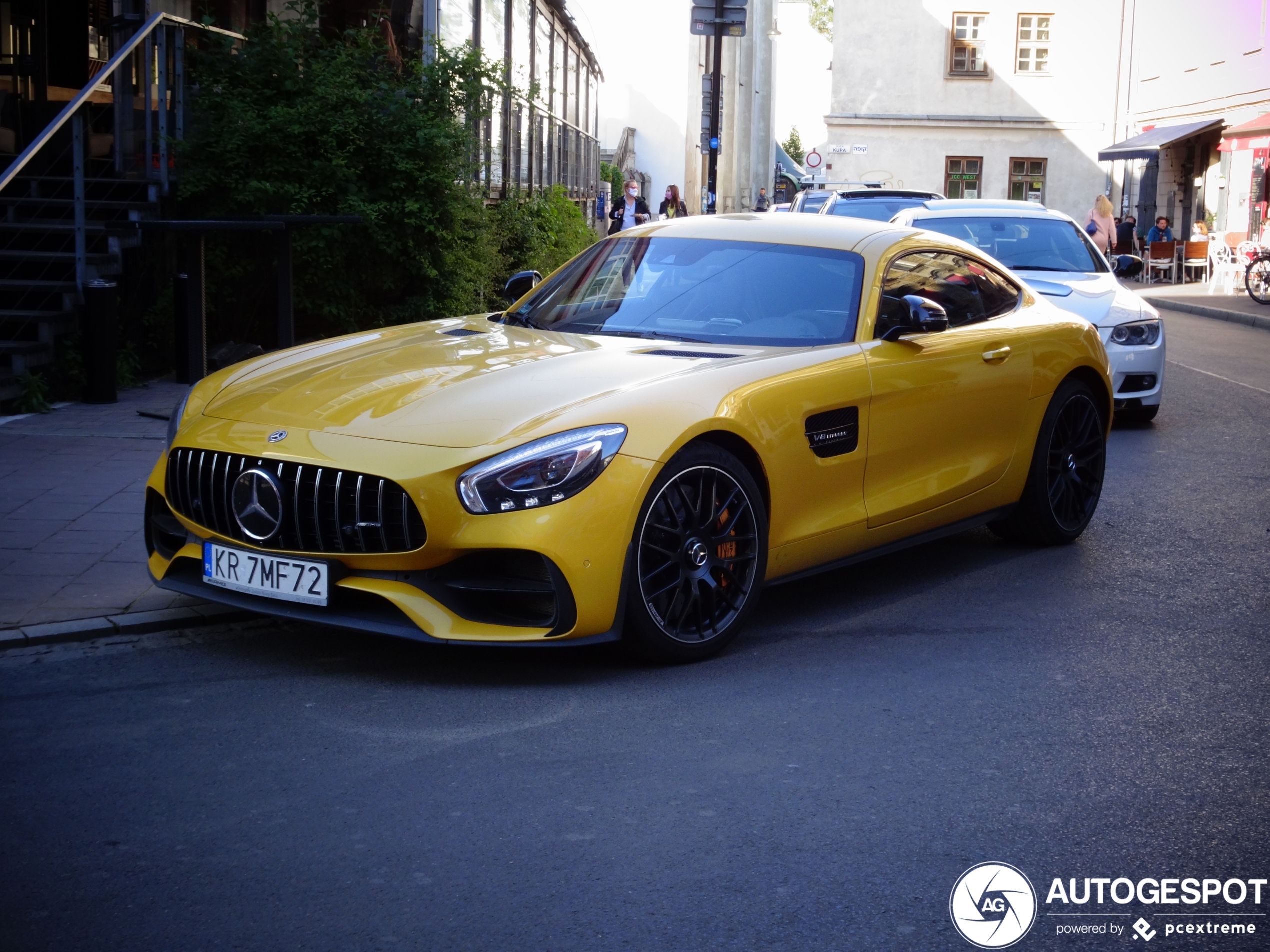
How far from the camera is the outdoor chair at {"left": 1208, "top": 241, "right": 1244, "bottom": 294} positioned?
96.3 feet

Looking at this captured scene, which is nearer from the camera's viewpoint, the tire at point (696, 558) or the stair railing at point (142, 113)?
the tire at point (696, 558)

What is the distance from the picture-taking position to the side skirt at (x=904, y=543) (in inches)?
209

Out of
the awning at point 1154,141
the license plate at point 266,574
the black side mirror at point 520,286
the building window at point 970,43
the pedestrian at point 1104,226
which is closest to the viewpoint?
the license plate at point 266,574

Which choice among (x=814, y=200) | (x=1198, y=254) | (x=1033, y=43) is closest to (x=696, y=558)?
(x=814, y=200)

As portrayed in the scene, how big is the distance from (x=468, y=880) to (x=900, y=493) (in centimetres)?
291

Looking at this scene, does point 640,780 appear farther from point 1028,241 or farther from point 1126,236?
point 1126,236

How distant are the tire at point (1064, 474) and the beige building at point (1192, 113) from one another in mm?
28506

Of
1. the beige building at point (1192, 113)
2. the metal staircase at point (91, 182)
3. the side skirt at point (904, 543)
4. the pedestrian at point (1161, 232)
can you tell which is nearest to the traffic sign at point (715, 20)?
the metal staircase at point (91, 182)

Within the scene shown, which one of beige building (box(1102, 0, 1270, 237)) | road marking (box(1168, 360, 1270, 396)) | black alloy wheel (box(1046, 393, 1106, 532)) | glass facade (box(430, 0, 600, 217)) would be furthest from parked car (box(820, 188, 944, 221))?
beige building (box(1102, 0, 1270, 237))

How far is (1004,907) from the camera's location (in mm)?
3174

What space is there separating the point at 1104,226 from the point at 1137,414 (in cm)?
1156

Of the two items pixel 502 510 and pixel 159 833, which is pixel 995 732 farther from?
pixel 159 833

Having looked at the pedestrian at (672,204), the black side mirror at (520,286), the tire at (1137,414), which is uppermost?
the pedestrian at (672,204)

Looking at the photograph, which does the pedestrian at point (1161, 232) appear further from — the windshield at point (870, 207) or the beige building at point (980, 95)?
the windshield at point (870, 207)
